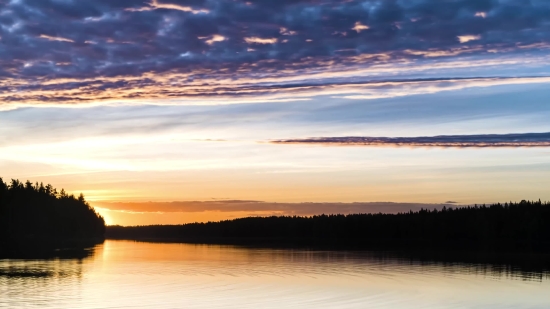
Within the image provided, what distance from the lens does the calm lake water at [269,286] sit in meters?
33.0

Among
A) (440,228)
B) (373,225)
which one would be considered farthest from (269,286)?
(373,225)

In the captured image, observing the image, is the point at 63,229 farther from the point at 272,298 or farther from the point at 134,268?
the point at 272,298

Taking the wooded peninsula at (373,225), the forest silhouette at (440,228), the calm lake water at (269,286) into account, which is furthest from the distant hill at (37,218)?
the calm lake water at (269,286)

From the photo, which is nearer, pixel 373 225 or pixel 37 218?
pixel 37 218

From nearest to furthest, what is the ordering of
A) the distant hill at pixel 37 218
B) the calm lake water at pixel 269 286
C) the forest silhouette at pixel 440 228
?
the calm lake water at pixel 269 286 → the distant hill at pixel 37 218 → the forest silhouette at pixel 440 228

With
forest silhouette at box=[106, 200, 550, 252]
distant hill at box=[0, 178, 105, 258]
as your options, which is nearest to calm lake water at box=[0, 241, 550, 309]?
distant hill at box=[0, 178, 105, 258]

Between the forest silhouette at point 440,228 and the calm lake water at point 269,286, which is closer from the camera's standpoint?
the calm lake water at point 269,286

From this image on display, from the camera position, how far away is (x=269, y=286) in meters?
40.5

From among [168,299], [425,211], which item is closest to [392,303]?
[168,299]

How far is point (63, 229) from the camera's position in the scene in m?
147

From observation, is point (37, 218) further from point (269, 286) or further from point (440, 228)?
point (269, 286)

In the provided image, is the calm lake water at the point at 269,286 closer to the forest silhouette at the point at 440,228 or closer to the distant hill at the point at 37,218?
the distant hill at the point at 37,218

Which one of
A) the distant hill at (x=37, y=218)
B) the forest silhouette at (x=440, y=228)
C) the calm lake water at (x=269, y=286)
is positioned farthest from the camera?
the forest silhouette at (x=440, y=228)

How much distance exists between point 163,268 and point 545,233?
104 m
